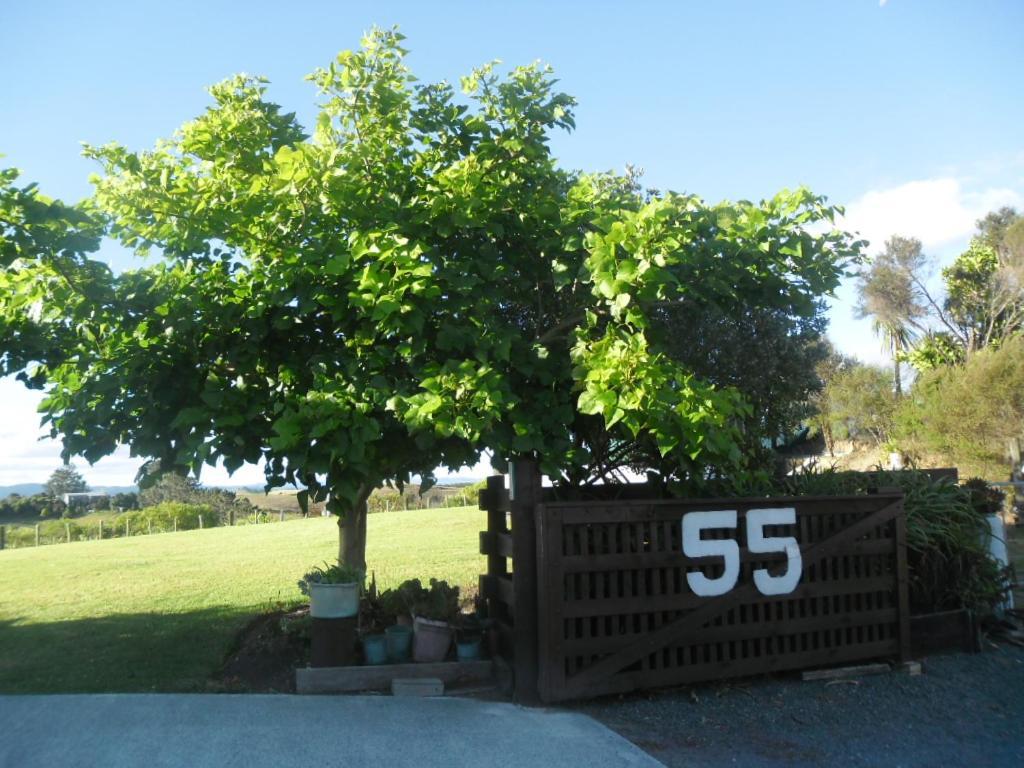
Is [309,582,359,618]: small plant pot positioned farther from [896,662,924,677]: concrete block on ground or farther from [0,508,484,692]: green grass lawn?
[896,662,924,677]: concrete block on ground

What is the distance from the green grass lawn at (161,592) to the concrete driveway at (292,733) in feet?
3.46

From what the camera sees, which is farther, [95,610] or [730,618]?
[95,610]

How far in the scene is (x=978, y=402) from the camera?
83.3 ft

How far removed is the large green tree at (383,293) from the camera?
553 cm

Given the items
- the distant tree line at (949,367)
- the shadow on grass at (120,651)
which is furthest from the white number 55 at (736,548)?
the distant tree line at (949,367)

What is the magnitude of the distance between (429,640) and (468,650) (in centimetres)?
34

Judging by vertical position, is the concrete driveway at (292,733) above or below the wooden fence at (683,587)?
below

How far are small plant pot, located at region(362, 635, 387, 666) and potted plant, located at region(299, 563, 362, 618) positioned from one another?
27 centimetres

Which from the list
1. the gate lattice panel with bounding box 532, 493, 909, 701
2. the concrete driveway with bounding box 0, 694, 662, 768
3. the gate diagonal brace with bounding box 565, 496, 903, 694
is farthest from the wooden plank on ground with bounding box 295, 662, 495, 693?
the gate diagonal brace with bounding box 565, 496, 903, 694

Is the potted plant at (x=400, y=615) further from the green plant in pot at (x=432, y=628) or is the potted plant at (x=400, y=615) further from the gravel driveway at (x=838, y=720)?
the gravel driveway at (x=838, y=720)

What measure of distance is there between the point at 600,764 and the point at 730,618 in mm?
2243

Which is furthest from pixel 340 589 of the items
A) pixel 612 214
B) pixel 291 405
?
pixel 612 214

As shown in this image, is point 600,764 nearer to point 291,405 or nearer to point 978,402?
point 291,405

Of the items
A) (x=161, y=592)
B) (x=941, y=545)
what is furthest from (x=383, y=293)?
(x=161, y=592)
